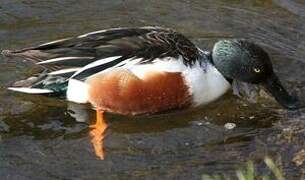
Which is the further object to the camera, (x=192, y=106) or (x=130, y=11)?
(x=130, y=11)

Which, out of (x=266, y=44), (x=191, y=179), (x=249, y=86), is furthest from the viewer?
(x=266, y=44)

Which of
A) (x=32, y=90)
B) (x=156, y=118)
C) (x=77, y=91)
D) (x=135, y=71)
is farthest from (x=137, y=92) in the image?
(x=32, y=90)

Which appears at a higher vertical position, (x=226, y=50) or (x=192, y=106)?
(x=226, y=50)

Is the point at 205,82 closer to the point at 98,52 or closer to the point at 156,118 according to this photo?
the point at 156,118

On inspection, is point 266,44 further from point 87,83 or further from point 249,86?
point 87,83

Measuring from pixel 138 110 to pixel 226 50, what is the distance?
2.79ft

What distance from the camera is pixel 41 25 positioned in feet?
21.6

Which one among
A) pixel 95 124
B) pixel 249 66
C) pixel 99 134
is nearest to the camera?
pixel 99 134

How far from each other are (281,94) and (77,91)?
4.98 ft

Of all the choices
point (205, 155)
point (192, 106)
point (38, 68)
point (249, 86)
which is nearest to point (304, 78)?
point (249, 86)

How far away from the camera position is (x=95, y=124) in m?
5.36

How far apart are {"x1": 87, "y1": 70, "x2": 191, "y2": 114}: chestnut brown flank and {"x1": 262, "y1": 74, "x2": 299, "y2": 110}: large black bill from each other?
0.66 m

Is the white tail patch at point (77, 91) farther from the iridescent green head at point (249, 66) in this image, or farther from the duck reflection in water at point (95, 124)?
the iridescent green head at point (249, 66)

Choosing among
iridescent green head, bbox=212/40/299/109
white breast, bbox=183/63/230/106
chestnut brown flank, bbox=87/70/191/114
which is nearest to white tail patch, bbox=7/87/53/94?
chestnut brown flank, bbox=87/70/191/114
